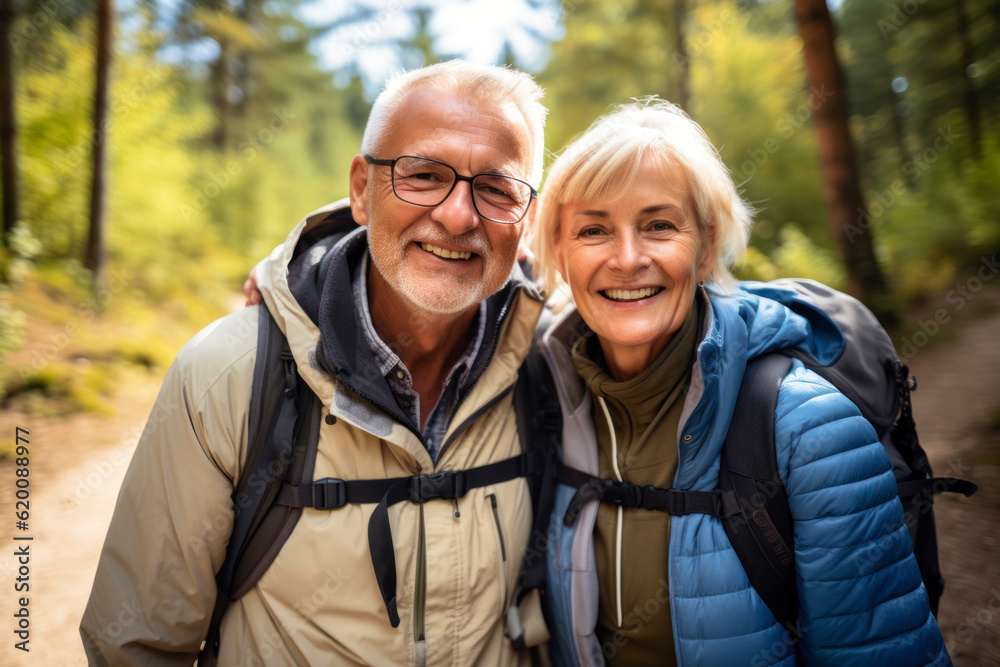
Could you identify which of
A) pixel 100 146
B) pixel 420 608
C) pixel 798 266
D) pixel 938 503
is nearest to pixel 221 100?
pixel 100 146

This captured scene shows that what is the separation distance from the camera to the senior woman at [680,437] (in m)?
1.63

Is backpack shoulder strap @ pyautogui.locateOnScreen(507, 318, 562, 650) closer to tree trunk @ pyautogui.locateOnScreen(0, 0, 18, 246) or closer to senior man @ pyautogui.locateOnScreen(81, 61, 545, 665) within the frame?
senior man @ pyautogui.locateOnScreen(81, 61, 545, 665)

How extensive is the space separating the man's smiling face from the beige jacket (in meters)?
0.42

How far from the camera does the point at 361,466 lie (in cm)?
189

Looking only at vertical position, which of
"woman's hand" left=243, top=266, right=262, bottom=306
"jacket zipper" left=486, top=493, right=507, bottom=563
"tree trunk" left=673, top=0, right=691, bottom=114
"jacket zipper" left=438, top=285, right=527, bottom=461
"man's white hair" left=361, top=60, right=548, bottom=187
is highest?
"tree trunk" left=673, top=0, right=691, bottom=114

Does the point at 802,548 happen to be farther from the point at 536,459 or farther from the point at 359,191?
the point at 359,191

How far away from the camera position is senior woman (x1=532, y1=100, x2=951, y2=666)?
5.36ft

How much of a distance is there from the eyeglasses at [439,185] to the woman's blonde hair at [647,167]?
7.3 inches

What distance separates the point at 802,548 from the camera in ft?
5.45

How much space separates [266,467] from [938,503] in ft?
16.0

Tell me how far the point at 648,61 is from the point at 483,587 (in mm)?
14393

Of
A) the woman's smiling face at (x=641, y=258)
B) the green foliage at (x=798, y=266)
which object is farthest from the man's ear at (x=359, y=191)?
the green foliage at (x=798, y=266)

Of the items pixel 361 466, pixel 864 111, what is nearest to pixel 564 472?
pixel 361 466

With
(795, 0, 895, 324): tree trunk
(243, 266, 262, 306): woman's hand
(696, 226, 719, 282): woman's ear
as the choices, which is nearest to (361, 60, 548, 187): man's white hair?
(243, 266, 262, 306): woman's hand
